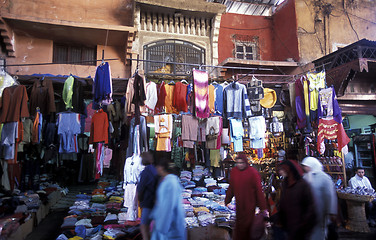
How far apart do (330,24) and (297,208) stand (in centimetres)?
1226

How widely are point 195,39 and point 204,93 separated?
5439 mm

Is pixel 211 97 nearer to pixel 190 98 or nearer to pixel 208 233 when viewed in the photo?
pixel 190 98

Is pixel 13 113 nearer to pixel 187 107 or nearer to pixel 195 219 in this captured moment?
pixel 187 107

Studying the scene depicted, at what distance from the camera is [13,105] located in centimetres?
539

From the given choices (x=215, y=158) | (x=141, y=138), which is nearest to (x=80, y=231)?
(x=141, y=138)

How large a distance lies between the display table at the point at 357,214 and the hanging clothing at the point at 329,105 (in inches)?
80.4

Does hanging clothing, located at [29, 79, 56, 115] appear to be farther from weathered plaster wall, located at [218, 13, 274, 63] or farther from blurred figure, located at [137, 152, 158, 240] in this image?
weathered plaster wall, located at [218, 13, 274, 63]

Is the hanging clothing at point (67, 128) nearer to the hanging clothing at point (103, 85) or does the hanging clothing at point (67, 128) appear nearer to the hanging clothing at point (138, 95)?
the hanging clothing at point (103, 85)

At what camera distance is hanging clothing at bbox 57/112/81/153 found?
6227mm

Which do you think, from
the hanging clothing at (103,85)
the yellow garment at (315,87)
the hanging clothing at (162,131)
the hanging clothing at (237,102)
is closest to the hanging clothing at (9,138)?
the hanging clothing at (103,85)

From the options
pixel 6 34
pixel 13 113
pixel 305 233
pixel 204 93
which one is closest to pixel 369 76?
pixel 204 93

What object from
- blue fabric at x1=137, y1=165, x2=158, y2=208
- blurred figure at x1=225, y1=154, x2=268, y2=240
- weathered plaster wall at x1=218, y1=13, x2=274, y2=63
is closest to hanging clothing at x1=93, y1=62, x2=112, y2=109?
blue fabric at x1=137, y1=165, x2=158, y2=208

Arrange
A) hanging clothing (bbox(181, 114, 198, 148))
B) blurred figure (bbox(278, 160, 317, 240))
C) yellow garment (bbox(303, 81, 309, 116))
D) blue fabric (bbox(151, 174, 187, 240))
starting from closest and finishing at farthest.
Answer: blurred figure (bbox(278, 160, 317, 240)) < blue fabric (bbox(151, 174, 187, 240)) < hanging clothing (bbox(181, 114, 198, 148)) < yellow garment (bbox(303, 81, 309, 116))

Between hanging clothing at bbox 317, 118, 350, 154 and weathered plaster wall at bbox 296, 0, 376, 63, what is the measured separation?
5.48 meters
